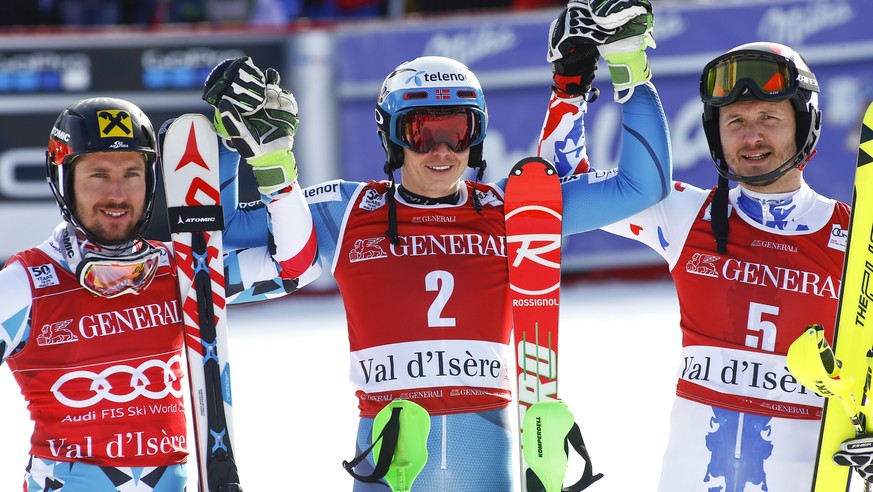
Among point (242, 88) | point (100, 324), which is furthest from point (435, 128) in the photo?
point (100, 324)

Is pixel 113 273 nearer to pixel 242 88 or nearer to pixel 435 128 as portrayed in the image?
pixel 242 88

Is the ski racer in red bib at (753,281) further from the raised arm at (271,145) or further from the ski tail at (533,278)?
the raised arm at (271,145)

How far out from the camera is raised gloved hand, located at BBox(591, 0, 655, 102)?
13.4 feet

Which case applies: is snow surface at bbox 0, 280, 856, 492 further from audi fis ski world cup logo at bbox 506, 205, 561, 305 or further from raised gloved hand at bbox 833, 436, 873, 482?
raised gloved hand at bbox 833, 436, 873, 482

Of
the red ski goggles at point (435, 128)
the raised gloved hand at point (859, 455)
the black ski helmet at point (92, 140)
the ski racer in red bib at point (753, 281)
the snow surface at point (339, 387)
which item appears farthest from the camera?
the snow surface at point (339, 387)

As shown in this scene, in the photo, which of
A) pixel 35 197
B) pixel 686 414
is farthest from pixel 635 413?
pixel 35 197

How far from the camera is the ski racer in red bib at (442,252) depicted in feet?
13.5

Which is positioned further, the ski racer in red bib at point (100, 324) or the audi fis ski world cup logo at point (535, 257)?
the audi fis ski world cup logo at point (535, 257)

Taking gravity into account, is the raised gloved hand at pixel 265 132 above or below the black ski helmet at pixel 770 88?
below

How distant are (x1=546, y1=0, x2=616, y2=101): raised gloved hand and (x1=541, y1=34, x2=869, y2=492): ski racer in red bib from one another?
44 centimetres

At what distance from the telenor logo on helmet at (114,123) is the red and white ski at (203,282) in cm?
25

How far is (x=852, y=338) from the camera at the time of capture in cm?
405

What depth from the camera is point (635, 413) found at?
745 centimetres

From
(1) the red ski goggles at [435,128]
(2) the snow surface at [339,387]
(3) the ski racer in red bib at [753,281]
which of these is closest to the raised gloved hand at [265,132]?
(1) the red ski goggles at [435,128]
